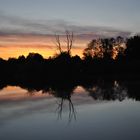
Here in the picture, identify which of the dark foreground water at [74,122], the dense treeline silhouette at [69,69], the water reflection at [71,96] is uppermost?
the dark foreground water at [74,122]

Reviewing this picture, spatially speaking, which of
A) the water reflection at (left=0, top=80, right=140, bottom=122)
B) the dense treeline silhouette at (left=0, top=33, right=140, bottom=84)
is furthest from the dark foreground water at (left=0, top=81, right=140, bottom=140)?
the dense treeline silhouette at (left=0, top=33, right=140, bottom=84)

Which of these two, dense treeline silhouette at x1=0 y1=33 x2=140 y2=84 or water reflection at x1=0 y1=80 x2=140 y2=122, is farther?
dense treeline silhouette at x1=0 y1=33 x2=140 y2=84

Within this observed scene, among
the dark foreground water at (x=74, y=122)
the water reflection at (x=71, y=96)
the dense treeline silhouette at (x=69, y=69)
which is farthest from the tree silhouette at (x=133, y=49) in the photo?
the dark foreground water at (x=74, y=122)

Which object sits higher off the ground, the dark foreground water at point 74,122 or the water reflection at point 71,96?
the dark foreground water at point 74,122

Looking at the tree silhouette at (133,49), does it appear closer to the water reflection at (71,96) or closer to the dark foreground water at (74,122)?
the water reflection at (71,96)

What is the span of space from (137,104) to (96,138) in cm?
658

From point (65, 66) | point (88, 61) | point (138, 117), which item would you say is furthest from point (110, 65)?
point (138, 117)

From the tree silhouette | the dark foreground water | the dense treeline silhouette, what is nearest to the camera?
the dark foreground water

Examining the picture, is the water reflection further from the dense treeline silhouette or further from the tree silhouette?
the tree silhouette

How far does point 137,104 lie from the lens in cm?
1384

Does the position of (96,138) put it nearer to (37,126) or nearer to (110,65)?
(37,126)

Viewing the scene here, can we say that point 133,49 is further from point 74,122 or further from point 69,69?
point 74,122

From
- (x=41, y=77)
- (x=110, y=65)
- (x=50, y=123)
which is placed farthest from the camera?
Result: (x=110, y=65)

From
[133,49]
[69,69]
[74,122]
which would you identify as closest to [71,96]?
[74,122]
